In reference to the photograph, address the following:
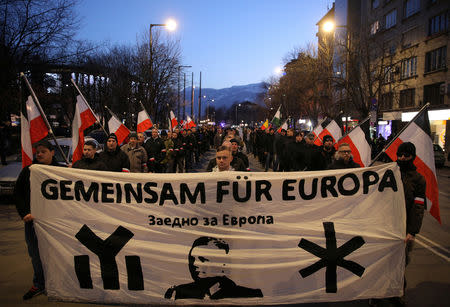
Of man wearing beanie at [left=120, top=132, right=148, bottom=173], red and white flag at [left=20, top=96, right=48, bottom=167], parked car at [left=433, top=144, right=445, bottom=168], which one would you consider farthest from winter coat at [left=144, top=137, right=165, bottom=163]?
parked car at [left=433, top=144, right=445, bottom=168]

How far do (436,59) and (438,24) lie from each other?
264cm

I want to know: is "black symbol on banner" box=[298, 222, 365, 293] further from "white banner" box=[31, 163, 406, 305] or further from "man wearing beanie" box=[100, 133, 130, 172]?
"man wearing beanie" box=[100, 133, 130, 172]

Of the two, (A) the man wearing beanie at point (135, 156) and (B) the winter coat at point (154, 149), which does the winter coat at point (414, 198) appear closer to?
(A) the man wearing beanie at point (135, 156)

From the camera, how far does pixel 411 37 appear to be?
3544cm

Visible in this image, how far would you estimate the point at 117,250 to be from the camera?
411cm

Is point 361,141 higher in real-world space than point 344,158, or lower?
higher

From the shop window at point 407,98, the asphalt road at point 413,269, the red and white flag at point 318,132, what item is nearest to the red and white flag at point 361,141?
the asphalt road at point 413,269

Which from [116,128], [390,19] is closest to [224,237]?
[116,128]

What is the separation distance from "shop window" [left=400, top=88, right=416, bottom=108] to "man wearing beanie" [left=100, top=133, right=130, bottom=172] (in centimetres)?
3403

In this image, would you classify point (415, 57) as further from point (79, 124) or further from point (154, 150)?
point (79, 124)

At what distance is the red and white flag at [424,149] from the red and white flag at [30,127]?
15.2ft

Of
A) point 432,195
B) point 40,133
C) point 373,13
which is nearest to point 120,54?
point 373,13

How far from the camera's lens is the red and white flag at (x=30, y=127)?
533cm

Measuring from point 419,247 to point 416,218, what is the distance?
297 centimetres
